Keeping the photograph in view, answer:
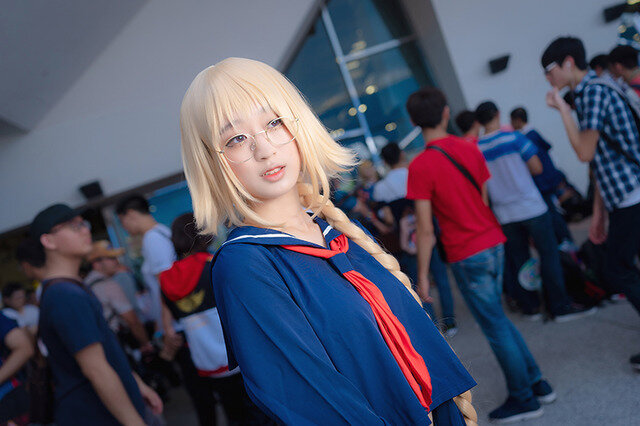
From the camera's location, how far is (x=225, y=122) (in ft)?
3.87

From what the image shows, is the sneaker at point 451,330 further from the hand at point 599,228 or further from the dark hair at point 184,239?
the dark hair at point 184,239

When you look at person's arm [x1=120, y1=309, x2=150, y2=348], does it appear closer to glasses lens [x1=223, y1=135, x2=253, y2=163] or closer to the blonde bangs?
the blonde bangs

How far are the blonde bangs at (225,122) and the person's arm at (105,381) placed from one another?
1.22 meters

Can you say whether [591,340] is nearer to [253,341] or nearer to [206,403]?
[206,403]

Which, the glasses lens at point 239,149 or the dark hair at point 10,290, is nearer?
the glasses lens at point 239,149

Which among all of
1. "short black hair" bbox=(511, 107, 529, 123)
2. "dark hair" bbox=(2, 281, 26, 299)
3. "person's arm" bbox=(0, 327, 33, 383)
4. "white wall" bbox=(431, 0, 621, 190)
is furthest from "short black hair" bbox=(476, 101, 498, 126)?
"dark hair" bbox=(2, 281, 26, 299)

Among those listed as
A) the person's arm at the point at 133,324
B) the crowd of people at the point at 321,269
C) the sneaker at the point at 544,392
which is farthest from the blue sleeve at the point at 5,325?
the sneaker at the point at 544,392

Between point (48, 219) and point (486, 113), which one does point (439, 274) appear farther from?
point (48, 219)

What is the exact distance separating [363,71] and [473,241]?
20.4 feet

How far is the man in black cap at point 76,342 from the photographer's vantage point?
6.93ft

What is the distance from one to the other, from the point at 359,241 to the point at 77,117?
6.93 metres

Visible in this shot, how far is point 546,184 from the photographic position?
13.8 feet

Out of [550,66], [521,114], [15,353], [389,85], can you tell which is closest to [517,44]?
[389,85]

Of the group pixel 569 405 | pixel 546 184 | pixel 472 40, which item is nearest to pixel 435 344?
pixel 569 405
